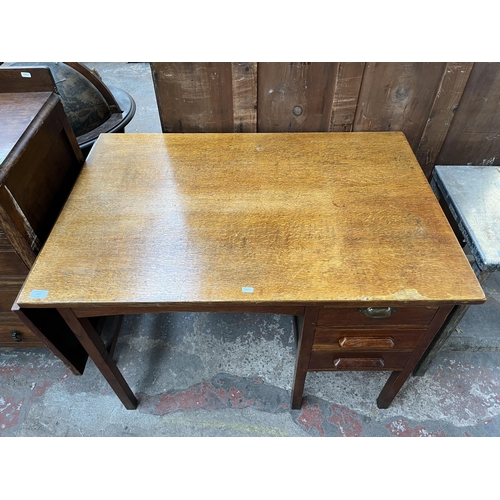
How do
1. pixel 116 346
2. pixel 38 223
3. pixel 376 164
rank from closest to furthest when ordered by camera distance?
pixel 38 223
pixel 376 164
pixel 116 346

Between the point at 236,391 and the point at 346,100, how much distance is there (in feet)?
4.42

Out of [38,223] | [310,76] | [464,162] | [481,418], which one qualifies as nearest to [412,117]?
[464,162]

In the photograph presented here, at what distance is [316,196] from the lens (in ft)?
4.03

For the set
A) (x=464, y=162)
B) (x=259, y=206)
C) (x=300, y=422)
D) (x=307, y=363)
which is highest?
(x=259, y=206)

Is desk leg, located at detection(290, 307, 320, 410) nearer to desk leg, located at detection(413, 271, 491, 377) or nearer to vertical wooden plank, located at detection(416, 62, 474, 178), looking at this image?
desk leg, located at detection(413, 271, 491, 377)

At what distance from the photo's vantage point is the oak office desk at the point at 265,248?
38.5 inches

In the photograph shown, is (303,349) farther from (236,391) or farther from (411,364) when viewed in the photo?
(236,391)

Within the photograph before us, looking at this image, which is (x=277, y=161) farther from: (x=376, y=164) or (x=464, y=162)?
(x=464, y=162)

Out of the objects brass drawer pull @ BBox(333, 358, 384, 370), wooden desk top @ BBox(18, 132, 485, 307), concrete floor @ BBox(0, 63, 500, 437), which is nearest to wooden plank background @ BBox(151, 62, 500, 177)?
wooden desk top @ BBox(18, 132, 485, 307)

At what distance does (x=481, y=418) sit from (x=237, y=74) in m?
1.76

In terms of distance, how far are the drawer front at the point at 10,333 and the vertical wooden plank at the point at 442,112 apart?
1879mm

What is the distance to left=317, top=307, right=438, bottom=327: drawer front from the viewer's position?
1027 millimetres

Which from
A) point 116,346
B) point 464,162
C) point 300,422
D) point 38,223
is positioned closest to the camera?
point 38,223

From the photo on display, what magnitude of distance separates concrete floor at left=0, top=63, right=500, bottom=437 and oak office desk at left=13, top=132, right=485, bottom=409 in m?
0.23
